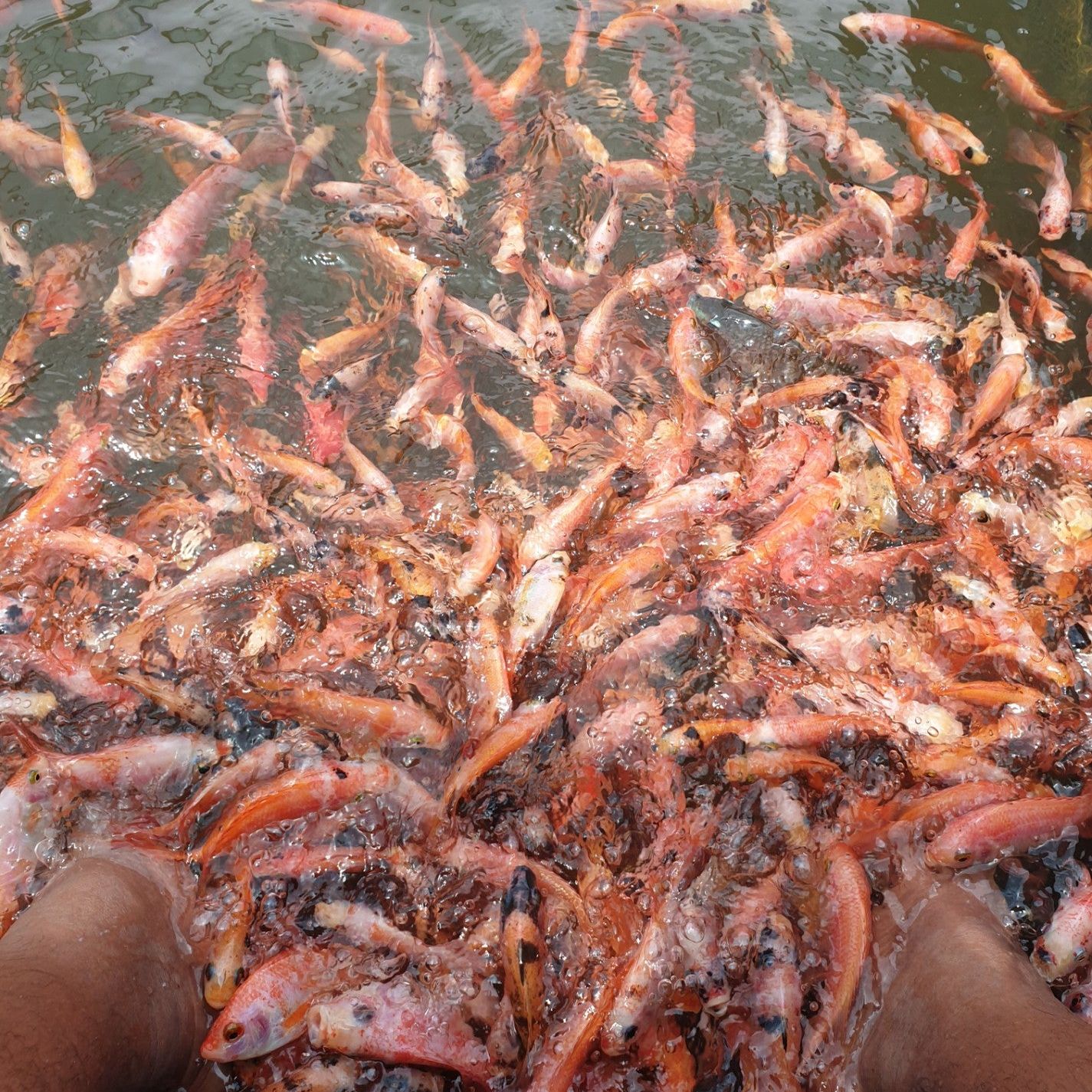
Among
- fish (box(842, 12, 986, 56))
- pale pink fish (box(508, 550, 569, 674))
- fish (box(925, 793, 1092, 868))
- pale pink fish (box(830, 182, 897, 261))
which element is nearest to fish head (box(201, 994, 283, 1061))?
pale pink fish (box(508, 550, 569, 674))

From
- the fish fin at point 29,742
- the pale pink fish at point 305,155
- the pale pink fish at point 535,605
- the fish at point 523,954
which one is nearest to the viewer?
the fish at point 523,954

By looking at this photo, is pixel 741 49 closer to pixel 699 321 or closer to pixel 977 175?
pixel 977 175

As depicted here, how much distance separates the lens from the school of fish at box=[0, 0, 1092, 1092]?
2906 millimetres

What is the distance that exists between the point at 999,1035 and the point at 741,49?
667 cm

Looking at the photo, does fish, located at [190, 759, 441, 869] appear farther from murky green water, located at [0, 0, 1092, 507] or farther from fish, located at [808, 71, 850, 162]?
fish, located at [808, 71, 850, 162]

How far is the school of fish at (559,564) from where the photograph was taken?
114 inches

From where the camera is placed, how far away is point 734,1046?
2742 mm

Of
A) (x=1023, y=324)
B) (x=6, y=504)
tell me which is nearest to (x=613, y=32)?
(x=1023, y=324)

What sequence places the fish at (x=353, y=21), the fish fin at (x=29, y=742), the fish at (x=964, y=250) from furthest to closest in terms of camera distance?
the fish at (x=353, y=21) < the fish at (x=964, y=250) < the fish fin at (x=29, y=742)

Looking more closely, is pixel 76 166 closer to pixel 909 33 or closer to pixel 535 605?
pixel 535 605

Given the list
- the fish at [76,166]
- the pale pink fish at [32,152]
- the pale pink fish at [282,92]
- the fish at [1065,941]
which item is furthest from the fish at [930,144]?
the pale pink fish at [32,152]

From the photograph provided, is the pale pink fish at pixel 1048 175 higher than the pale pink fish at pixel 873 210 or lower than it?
higher

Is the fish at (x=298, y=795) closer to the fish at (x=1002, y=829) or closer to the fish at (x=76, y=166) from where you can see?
the fish at (x=1002, y=829)

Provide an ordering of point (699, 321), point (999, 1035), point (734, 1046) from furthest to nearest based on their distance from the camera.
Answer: point (699, 321) < point (734, 1046) < point (999, 1035)
